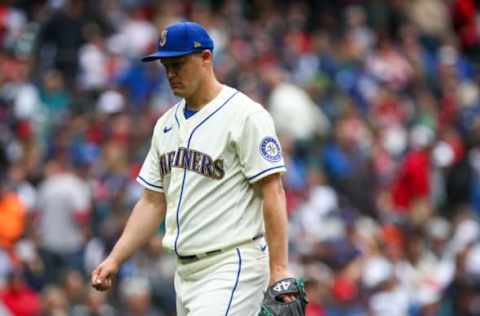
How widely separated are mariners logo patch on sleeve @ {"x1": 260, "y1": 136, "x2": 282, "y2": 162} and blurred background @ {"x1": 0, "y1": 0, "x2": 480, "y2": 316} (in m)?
5.70

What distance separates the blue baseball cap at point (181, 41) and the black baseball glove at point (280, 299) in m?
1.14

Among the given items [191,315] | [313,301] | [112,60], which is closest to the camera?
[191,315]

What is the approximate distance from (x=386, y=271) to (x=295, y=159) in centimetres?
217

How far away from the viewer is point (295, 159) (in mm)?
15633

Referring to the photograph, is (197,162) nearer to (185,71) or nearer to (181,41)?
(185,71)

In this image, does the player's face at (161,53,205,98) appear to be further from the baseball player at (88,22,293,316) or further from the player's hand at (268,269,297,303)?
the player's hand at (268,269,297,303)

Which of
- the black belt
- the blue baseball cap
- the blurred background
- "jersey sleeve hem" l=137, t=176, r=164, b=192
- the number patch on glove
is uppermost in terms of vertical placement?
the blue baseball cap

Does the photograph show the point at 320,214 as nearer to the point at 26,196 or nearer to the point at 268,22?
the point at 26,196

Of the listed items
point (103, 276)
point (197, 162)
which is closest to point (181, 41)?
point (197, 162)

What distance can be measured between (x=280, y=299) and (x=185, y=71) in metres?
1.13

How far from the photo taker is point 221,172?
22.6ft

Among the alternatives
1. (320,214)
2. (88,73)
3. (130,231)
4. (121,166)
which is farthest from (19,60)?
(130,231)

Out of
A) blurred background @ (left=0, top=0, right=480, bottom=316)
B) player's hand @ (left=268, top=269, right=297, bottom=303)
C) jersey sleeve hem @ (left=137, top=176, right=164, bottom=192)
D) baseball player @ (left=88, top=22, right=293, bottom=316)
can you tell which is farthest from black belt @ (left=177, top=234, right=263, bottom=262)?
blurred background @ (left=0, top=0, right=480, bottom=316)

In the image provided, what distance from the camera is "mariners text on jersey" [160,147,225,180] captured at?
6.88 m
